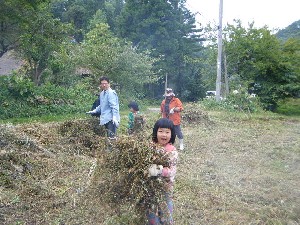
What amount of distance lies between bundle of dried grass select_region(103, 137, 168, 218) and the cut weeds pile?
0.01m

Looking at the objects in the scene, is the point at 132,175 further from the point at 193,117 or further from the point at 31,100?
the point at 31,100

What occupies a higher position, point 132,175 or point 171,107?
point 132,175

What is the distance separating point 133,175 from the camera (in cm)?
292

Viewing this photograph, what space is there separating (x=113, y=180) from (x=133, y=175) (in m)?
0.23

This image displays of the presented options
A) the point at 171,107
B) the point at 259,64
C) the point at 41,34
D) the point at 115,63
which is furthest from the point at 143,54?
the point at 171,107

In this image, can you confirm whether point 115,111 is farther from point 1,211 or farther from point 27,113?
point 27,113

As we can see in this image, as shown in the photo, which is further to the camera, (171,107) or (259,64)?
(259,64)

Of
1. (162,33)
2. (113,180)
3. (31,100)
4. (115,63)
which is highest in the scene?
(162,33)

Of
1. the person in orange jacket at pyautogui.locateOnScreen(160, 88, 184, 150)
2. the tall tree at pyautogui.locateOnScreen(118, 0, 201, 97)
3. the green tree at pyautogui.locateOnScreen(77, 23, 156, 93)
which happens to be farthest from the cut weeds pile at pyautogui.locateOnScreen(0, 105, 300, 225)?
the tall tree at pyautogui.locateOnScreen(118, 0, 201, 97)

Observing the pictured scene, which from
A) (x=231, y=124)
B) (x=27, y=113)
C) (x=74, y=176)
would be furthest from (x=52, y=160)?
(x=231, y=124)

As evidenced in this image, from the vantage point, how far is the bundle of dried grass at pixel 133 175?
2.87 metres

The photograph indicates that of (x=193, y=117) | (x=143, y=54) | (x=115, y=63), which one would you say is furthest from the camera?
(x=143, y=54)

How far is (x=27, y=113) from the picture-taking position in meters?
13.5

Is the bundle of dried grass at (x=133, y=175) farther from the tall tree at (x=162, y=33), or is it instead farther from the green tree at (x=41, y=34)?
the tall tree at (x=162, y=33)
